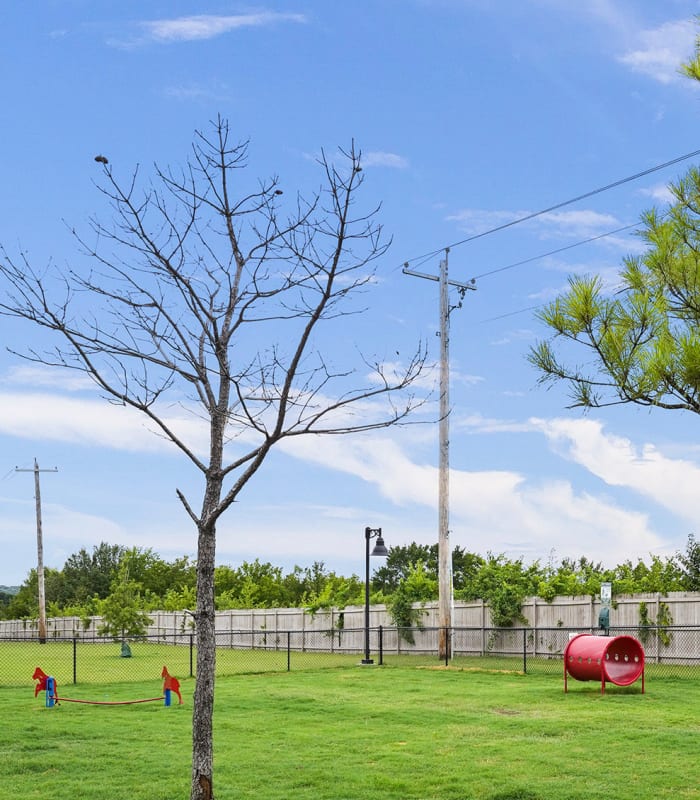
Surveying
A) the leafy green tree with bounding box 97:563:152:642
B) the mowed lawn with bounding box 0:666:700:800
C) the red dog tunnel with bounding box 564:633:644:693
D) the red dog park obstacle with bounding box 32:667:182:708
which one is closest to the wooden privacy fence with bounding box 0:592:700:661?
the red dog park obstacle with bounding box 32:667:182:708

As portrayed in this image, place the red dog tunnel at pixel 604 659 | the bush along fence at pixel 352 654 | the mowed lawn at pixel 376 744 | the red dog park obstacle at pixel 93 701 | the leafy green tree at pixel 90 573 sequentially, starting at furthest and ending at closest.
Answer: the leafy green tree at pixel 90 573
the bush along fence at pixel 352 654
the red dog tunnel at pixel 604 659
the red dog park obstacle at pixel 93 701
the mowed lawn at pixel 376 744

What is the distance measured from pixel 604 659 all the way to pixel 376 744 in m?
7.15

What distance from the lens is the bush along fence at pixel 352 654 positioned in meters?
25.1

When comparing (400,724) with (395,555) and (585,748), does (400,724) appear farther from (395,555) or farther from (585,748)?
(395,555)

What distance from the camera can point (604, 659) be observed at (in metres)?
18.1

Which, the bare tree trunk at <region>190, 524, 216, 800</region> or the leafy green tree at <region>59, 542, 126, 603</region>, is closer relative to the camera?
the bare tree trunk at <region>190, 524, 216, 800</region>

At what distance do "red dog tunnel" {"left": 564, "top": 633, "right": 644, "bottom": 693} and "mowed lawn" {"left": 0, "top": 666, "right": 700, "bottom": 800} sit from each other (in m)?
0.32

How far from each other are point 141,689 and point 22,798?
1148 centimetres

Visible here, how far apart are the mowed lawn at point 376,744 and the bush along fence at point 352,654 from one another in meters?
3.88

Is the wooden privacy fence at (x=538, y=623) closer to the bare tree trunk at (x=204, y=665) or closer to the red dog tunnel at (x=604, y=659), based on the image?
the red dog tunnel at (x=604, y=659)

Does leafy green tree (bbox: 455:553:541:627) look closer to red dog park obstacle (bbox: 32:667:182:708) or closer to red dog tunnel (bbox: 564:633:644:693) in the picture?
red dog tunnel (bbox: 564:633:644:693)

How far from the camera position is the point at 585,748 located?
11883 mm

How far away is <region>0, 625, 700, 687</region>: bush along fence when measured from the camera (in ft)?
82.3

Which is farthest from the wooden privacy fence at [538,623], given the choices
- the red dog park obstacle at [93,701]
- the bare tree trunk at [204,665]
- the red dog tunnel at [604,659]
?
the bare tree trunk at [204,665]
